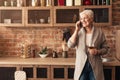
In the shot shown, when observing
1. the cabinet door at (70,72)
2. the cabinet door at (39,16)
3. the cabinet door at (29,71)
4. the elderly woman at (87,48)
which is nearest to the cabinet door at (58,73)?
the cabinet door at (70,72)

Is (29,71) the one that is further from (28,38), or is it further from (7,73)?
(28,38)

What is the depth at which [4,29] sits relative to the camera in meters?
4.49

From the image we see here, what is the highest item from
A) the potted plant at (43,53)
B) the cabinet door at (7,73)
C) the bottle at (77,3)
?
the bottle at (77,3)

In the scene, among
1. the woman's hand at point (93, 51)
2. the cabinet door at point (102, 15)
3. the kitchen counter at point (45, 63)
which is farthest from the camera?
the cabinet door at point (102, 15)

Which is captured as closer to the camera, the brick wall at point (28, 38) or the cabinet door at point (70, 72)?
the cabinet door at point (70, 72)

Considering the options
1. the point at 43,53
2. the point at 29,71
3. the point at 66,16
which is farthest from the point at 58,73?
the point at 66,16

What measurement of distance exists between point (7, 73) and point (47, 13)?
117 cm

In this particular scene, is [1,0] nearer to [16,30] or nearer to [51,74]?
[16,30]

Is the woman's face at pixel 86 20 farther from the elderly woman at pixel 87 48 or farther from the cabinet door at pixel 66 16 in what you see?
the cabinet door at pixel 66 16

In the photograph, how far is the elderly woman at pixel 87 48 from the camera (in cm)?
327

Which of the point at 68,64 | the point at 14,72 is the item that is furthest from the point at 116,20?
the point at 14,72

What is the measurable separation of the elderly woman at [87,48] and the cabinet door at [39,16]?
0.95 metres

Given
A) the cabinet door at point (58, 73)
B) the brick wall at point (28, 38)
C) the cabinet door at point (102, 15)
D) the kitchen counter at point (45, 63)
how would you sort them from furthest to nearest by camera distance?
the brick wall at point (28, 38), the cabinet door at point (102, 15), the cabinet door at point (58, 73), the kitchen counter at point (45, 63)

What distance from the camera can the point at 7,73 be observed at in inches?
156
